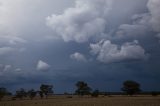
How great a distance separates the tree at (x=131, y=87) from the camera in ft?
573

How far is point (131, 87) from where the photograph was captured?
17512 centimetres

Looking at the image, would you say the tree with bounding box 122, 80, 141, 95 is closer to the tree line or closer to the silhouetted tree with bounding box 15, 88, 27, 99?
the tree line

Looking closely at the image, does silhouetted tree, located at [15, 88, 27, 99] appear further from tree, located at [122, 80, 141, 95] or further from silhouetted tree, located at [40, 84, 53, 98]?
tree, located at [122, 80, 141, 95]

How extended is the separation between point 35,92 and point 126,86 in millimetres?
58702

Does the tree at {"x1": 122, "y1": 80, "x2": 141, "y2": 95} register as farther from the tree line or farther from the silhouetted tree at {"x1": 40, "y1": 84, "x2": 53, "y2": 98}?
the silhouetted tree at {"x1": 40, "y1": 84, "x2": 53, "y2": 98}

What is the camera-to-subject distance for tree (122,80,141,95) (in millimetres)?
174750

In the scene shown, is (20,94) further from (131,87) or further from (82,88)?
(131,87)

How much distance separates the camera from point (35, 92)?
7156 inches

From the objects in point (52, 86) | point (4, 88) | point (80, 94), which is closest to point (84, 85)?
point (80, 94)

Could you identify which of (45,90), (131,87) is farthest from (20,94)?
(131,87)

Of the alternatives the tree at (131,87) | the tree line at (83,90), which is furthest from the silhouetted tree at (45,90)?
the tree at (131,87)

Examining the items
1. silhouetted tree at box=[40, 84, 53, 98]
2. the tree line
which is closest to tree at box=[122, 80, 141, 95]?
the tree line

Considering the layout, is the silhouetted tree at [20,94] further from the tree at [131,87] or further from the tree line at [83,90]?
the tree at [131,87]

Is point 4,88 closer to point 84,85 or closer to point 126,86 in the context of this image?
point 84,85
